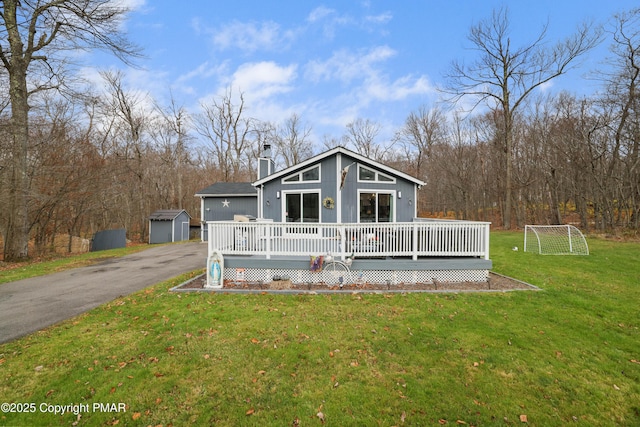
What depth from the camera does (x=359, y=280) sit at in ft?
21.8

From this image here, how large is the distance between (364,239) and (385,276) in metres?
1.11

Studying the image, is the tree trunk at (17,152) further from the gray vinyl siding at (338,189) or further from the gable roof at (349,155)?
the gray vinyl siding at (338,189)

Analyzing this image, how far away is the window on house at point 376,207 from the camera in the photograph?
1059 centimetres

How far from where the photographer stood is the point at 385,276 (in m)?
6.66

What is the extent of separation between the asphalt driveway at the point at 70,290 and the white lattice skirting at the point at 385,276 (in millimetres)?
3088

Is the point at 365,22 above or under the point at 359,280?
above

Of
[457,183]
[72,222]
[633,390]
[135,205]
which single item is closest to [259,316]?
[633,390]

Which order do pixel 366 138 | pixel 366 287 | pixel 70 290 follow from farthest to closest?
pixel 366 138, pixel 366 287, pixel 70 290

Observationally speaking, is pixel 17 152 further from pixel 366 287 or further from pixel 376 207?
pixel 376 207

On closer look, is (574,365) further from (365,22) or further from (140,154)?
(140,154)

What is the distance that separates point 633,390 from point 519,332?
1341mm

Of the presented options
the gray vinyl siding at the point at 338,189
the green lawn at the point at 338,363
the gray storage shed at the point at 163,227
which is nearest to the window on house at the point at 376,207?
the gray vinyl siding at the point at 338,189

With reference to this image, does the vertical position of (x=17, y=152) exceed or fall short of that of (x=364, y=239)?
it exceeds it

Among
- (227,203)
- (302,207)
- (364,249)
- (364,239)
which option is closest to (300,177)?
(302,207)
